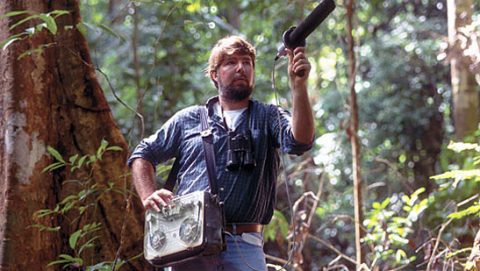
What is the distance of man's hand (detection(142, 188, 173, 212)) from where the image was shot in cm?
336

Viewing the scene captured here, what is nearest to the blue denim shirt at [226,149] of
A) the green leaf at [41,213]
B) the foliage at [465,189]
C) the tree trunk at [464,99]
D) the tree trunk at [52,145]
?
the tree trunk at [52,145]

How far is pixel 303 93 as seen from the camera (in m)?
3.15

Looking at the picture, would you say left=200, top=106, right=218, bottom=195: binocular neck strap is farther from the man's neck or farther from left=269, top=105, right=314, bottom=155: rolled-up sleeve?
left=269, top=105, right=314, bottom=155: rolled-up sleeve

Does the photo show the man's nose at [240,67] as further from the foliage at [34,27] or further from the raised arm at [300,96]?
the foliage at [34,27]

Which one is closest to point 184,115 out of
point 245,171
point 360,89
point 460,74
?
point 245,171

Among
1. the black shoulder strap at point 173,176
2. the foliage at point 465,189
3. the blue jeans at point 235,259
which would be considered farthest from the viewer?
the foliage at point 465,189

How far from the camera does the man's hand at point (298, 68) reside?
311cm

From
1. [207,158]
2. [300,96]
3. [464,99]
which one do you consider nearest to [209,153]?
[207,158]

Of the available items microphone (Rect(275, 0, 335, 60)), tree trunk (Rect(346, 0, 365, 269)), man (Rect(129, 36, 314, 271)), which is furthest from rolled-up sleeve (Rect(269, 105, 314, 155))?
tree trunk (Rect(346, 0, 365, 269))

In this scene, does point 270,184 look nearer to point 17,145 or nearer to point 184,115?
point 184,115

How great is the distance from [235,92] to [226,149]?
0.28 metres

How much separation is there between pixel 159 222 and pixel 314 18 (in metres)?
1.12

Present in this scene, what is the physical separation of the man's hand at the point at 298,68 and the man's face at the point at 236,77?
43 cm

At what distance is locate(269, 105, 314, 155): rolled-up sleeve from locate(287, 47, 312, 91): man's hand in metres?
0.26
